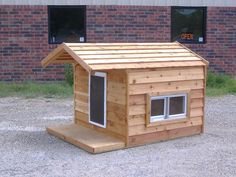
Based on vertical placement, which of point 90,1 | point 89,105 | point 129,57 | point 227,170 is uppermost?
point 90,1

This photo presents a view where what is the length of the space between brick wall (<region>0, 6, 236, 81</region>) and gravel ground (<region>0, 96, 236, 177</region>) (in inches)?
171

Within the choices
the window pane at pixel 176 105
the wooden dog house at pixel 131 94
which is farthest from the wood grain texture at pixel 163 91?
the window pane at pixel 176 105

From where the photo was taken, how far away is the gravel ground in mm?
5887

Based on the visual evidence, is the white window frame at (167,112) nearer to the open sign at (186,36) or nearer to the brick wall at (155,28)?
the brick wall at (155,28)

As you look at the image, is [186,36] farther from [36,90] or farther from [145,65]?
[145,65]

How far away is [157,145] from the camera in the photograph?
7.17m

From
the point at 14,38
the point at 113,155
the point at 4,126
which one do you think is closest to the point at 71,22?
the point at 14,38

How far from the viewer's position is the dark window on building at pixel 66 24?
13117 millimetres

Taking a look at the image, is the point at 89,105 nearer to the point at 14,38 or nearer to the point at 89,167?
the point at 89,167

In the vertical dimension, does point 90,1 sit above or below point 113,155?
above

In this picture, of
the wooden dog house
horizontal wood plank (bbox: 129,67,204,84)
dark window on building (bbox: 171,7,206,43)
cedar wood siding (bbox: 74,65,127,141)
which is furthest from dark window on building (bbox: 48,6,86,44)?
horizontal wood plank (bbox: 129,67,204,84)

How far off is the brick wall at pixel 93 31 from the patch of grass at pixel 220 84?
833 millimetres

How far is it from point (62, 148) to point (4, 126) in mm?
1896

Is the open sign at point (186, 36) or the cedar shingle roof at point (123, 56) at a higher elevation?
the open sign at point (186, 36)
